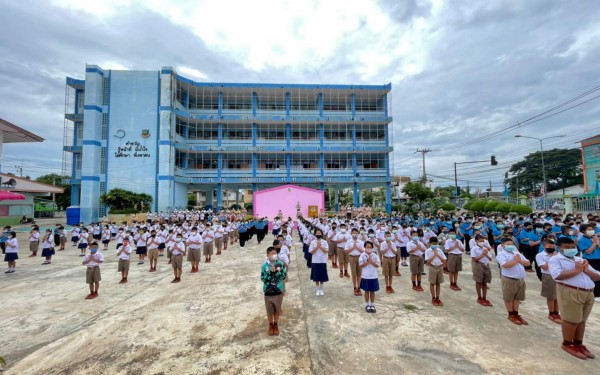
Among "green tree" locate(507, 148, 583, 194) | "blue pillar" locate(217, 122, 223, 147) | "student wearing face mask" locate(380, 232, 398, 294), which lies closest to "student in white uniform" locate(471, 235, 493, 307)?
"student wearing face mask" locate(380, 232, 398, 294)

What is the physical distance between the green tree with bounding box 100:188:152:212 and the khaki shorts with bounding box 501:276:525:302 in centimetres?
3077

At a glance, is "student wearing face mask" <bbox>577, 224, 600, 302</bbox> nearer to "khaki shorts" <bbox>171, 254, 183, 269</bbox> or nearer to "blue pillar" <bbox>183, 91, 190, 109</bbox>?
"khaki shorts" <bbox>171, 254, 183, 269</bbox>

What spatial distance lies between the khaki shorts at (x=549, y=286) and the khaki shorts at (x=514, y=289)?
82 cm

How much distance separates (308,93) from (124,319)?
34.1 m

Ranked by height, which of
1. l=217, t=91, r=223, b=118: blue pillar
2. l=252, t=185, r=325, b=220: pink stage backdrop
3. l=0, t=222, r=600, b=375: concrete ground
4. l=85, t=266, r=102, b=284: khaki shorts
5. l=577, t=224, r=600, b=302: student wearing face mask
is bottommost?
l=0, t=222, r=600, b=375: concrete ground

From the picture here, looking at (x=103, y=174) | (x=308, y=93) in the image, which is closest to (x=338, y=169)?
(x=308, y=93)

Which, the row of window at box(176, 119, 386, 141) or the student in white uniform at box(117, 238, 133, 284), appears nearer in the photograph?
the student in white uniform at box(117, 238, 133, 284)

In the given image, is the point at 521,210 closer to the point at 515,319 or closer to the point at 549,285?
the point at 549,285

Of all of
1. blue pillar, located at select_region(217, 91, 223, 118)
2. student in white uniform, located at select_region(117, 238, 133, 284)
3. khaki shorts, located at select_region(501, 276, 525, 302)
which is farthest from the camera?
blue pillar, located at select_region(217, 91, 223, 118)

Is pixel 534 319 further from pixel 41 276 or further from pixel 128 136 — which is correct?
pixel 128 136

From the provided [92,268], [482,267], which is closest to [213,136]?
[92,268]

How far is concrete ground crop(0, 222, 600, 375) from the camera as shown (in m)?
4.02

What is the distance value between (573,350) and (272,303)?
4685 millimetres

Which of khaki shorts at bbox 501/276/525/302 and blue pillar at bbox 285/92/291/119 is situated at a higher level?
blue pillar at bbox 285/92/291/119
